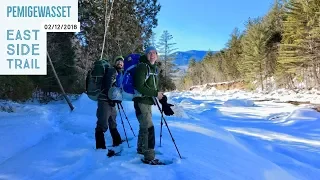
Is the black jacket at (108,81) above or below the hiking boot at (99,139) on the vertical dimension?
above

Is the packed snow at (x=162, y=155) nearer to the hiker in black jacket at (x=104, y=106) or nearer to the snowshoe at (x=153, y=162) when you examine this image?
the snowshoe at (x=153, y=162)

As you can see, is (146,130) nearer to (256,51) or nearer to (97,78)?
(97,78)

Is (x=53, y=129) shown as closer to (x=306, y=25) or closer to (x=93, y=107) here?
(x=93, y=107)

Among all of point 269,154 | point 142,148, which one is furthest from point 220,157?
point 269,154

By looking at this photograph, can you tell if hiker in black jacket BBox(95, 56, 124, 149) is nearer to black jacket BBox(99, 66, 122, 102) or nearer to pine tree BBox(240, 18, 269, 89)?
black jacket BBox(99, 66, 122, 102)

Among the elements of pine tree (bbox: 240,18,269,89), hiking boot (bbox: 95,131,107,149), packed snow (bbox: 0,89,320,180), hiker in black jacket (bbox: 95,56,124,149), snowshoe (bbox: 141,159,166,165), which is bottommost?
packed snow (bbox: 0,89,320,180)

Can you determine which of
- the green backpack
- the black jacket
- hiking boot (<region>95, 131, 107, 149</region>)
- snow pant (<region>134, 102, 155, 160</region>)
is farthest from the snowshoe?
the green backpack

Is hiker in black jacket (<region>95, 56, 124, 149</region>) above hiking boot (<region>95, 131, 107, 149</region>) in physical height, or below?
above

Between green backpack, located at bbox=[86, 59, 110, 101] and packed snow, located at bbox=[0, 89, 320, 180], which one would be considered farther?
green backpack, located at bbox=[86, 59, 110, 101]

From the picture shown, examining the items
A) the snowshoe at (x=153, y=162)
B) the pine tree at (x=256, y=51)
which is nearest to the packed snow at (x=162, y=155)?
the snowshoe at (x=153, y=162)

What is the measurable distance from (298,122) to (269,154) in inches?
270

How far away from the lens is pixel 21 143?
7449mm

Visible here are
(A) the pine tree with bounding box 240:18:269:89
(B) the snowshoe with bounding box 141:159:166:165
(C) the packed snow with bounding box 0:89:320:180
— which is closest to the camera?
(C) the packed snow with bounding box 0:89:320:180

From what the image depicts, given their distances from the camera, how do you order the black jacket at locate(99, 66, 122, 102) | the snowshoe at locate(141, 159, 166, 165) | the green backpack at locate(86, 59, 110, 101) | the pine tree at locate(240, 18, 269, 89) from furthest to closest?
the pine tree at locate(240, 18, 269, 89)
the green backpack at locate(86, 59, 110, 101)
the black jacket at locate(99, 66, 122, 102)
the snowshoe at locate(141, 159, 166, 165)
